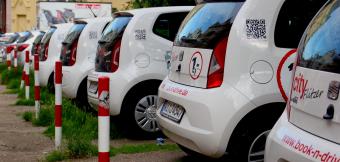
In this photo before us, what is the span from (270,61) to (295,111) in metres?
1.77

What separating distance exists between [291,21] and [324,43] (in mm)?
2052

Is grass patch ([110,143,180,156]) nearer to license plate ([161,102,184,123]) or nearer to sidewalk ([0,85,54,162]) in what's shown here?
sidewalk ([0,85,54,162])

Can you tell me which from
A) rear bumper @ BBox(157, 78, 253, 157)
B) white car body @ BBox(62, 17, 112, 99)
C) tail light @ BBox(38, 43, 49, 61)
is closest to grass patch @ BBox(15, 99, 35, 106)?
tail light @ BBox(38, 43, 49, 61)

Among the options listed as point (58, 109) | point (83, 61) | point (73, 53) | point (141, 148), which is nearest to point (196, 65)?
point (141, 148)

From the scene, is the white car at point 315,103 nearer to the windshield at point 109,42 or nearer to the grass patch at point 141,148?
the grass patch at point 141,148

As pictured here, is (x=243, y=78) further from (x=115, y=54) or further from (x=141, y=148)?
(x=115, y=54)

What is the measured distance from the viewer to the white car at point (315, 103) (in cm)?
337

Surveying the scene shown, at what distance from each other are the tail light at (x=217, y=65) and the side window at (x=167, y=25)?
2897mm

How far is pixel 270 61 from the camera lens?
5566 millimetres

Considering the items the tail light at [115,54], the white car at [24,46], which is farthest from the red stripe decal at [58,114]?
the white car at [24,46]

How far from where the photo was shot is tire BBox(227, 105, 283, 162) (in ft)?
18.1

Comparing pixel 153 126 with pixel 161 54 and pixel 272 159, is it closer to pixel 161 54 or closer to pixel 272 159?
pixel 161 54

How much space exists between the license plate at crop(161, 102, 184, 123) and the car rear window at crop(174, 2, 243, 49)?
570 millimetres

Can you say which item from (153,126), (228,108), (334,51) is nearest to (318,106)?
(334,51)
